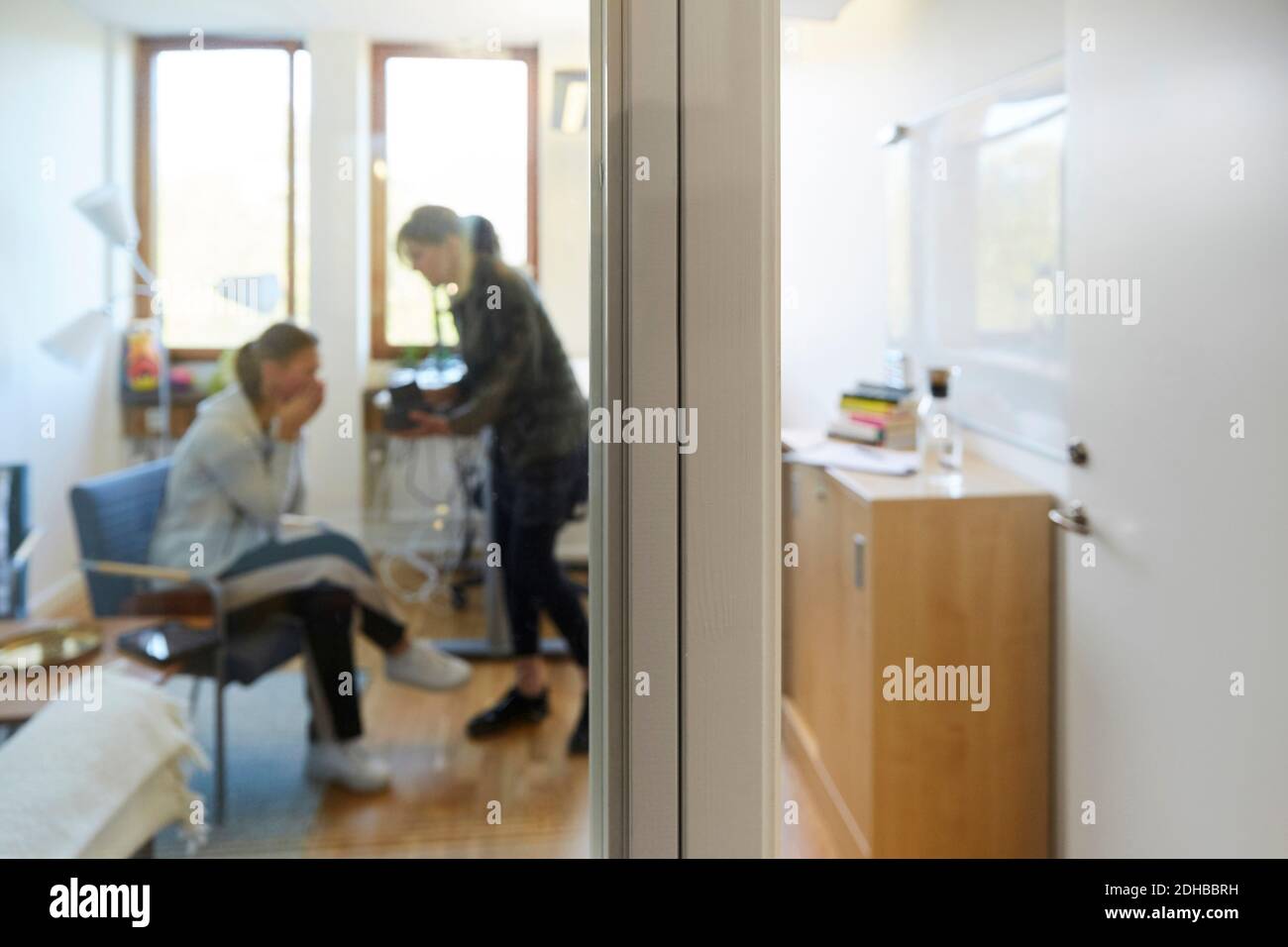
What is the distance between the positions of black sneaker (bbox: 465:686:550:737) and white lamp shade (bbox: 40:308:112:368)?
471 mm

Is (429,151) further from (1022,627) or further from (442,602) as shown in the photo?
(1022,627)

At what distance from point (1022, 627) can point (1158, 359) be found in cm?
38

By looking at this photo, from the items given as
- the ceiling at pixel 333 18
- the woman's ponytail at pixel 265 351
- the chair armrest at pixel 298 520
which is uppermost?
the ceiling at pixel 333 18

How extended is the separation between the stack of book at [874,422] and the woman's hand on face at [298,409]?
120 cm

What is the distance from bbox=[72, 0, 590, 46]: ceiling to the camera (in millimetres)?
847

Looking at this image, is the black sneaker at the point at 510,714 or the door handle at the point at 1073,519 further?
the door handle at the point at 1073,519

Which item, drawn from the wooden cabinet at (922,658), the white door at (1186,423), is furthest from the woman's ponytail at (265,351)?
the white door at (1186,423)

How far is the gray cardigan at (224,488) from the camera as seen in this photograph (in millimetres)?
892

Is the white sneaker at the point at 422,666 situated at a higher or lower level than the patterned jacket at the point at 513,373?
lower

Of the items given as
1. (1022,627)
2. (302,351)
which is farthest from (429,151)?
(1022,627)

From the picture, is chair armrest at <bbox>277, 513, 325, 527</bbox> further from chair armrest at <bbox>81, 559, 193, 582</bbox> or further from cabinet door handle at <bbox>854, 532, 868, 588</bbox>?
cabinet door handle at <bbox>854, 532, 868, 588</bbox>

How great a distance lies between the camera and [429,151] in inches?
35.0

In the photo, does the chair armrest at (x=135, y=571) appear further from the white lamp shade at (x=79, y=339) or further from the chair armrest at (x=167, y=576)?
the white lamp shade at (x=79, y=339)

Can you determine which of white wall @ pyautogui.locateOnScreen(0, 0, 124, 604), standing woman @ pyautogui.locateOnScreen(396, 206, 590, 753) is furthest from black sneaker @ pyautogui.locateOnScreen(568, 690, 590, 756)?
white wall @ pyautogui.locateOnScreen(0, 0, 124, 604)
